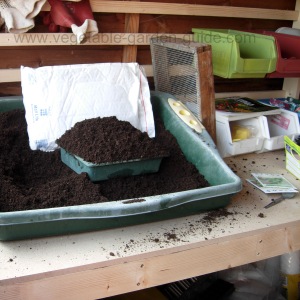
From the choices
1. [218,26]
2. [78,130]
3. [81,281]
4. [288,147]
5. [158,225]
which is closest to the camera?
[81,281]

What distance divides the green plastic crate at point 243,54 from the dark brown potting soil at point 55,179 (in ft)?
0.89

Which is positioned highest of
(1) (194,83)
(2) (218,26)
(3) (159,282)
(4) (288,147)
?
(2) (218,26)

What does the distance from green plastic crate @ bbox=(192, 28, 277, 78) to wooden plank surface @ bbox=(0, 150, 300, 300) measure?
41cm

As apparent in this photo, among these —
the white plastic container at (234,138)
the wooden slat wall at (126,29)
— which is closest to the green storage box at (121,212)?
the white plastic container at (234,138)

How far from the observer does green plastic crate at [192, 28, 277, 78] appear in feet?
3.37

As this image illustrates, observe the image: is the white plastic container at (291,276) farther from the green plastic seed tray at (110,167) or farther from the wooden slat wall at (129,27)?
the wooden slat wall at (129,27)

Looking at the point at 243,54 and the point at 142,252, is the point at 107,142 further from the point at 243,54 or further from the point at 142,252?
the point at 243,54

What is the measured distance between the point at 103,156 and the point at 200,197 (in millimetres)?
226

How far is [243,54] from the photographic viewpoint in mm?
1185

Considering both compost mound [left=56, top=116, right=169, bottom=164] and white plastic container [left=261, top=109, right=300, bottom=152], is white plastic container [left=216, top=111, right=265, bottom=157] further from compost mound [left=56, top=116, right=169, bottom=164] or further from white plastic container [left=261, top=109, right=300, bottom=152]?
compost mound [left=56, top=116, right=169, bottom=164]

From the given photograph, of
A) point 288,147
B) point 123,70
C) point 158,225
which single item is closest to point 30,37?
point 123,70

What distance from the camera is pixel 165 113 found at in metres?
1.05

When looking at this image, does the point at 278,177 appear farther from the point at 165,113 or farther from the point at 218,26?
the point at 218,26

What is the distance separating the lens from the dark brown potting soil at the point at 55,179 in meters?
0.71
